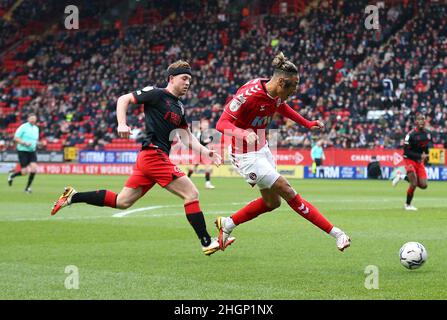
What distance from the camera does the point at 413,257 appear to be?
9.62 m

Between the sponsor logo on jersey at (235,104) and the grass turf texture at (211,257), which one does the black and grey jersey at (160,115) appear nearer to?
the sponsor logo on jersey at (235,104)

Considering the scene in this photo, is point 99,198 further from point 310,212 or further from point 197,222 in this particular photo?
point 310,212

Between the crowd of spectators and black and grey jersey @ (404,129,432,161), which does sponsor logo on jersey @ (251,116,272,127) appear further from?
the crowd of spectators

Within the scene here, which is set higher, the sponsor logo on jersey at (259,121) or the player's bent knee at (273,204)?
the sponsor logo on jersey at (259,121)

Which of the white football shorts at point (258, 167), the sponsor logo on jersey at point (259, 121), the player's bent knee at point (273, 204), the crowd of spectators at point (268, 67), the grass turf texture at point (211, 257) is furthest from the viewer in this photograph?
the crowd of spectators at point (268, 67)

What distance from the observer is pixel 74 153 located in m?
47.7

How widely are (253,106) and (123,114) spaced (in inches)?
66.2

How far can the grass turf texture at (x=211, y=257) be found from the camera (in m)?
8.23

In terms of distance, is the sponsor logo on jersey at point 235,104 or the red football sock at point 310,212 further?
the sponsor logo on jersey at point 235,104

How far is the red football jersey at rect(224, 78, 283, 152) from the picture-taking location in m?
10.6

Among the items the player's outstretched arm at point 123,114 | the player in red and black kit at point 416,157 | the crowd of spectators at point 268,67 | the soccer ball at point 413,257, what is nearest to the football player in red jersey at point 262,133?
the soccer ball at point 413,257

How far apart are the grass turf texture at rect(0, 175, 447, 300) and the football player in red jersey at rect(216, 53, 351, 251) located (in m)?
0.60

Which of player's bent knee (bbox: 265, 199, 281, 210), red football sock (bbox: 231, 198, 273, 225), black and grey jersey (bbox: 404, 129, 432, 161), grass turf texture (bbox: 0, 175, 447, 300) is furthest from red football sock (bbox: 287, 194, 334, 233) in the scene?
black and grey jersey (bbox: 404, 129, 432, 161)

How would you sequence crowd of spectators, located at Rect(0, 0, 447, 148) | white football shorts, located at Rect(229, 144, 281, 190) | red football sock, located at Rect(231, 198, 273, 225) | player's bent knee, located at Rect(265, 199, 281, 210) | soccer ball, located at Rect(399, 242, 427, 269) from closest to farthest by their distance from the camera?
soccer ball, located at Rect(399, 242, 427, 269), white football shorts, located at Rect(229, 144, 281, 190), player's bent knee, located at Rect(265, 199, 281, 210), red football sock, located at Rect(231, 198, 273, 225), crowd of spectators, located at Rect(0, 0, 447, 148)
